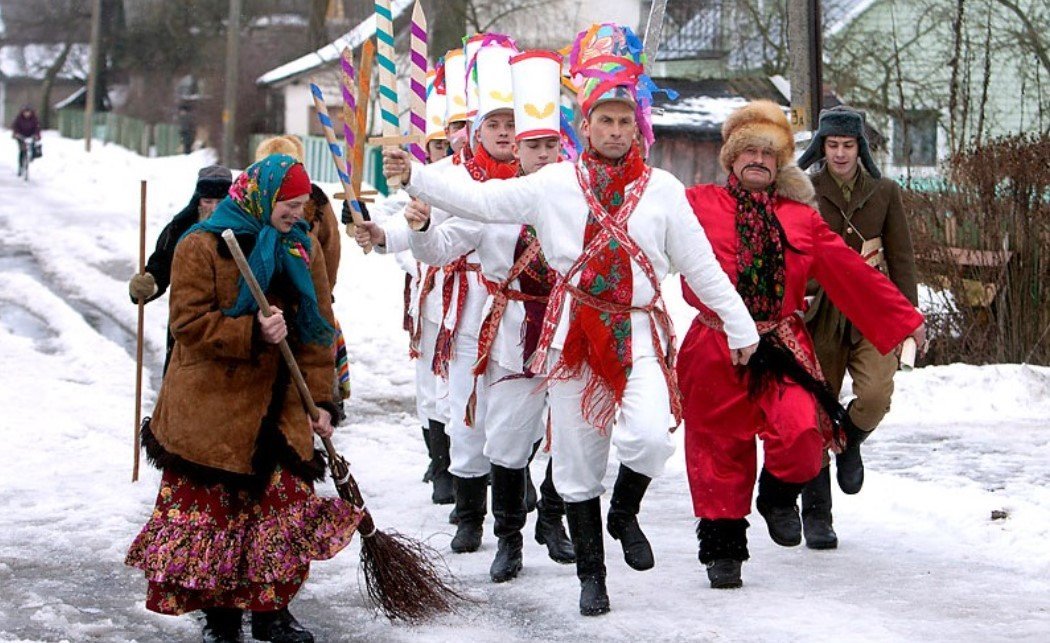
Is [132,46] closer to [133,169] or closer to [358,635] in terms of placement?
[133,169]

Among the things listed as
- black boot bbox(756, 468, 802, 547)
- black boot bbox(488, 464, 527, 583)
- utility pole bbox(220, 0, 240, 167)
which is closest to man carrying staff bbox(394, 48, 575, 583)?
black boot bbox(488, 464, 527, 583)

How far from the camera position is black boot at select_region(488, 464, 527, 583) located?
22.5 feet

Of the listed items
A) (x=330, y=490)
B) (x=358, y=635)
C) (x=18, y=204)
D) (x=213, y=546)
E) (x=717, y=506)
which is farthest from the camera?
(x=18, y=204)

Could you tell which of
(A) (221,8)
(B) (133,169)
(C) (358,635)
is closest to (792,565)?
(C) (358,635)

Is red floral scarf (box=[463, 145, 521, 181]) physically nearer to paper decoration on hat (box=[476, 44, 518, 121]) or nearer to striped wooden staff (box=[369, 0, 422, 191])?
paper decoration on hat (box=[476, 44, 518, 121])

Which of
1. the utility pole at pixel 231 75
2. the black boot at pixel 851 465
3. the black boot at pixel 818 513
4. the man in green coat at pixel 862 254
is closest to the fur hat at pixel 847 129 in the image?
the man in green coat at pixel 862 254

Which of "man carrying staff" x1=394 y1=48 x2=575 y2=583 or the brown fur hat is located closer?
"man carrying staff" x1=394 y1=48 x2=575 y2=583

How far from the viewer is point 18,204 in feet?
93.9

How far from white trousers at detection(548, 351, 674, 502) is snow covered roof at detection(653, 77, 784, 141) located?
17391 millimetres

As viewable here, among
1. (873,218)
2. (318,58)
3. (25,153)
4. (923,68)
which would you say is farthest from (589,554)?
(318,58)

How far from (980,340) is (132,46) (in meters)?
53.6

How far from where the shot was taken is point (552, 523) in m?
7.32

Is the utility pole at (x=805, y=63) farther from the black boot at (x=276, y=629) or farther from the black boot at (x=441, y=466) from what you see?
the black boot at (x=276, y=629)

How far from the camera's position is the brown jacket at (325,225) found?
7.88m
